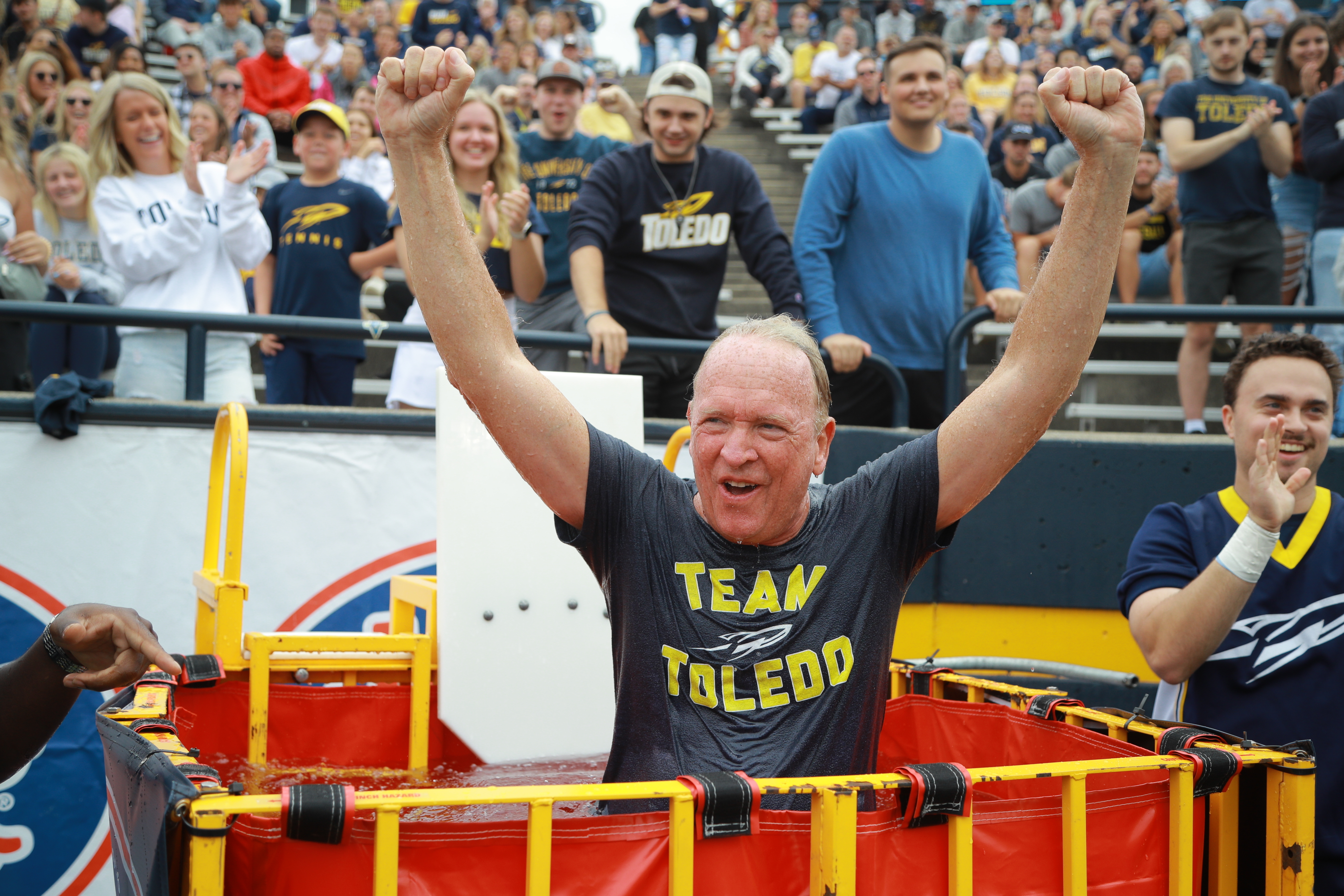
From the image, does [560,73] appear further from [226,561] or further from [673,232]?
[226,561]

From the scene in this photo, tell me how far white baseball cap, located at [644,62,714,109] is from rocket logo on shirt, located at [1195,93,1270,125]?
3.02 metres

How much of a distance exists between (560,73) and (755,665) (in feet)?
14.3

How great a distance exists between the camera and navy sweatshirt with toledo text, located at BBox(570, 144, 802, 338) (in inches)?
195

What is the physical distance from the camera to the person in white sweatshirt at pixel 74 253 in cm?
505

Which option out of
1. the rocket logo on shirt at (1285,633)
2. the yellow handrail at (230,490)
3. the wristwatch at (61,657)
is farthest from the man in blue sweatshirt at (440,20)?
the rocket logo on shirt at (1285,633)

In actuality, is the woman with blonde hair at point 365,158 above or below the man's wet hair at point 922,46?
above

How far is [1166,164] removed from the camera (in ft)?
29.9

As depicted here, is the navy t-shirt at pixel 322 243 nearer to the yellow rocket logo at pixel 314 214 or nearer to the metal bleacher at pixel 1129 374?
the yellow rocket logo at pixel 314 214

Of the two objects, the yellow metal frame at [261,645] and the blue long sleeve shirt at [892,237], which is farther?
the blue long sleeve shirt at [892,237]

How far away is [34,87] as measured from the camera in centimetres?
831

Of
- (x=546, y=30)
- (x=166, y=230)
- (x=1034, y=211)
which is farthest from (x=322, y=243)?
(x=546, y=30)

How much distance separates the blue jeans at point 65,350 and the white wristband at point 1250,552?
4350mm

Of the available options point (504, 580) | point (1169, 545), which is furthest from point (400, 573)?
point (1169, 545)

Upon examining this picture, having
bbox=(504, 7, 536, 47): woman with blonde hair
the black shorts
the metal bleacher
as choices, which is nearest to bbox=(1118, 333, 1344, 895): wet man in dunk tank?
the black shorts
